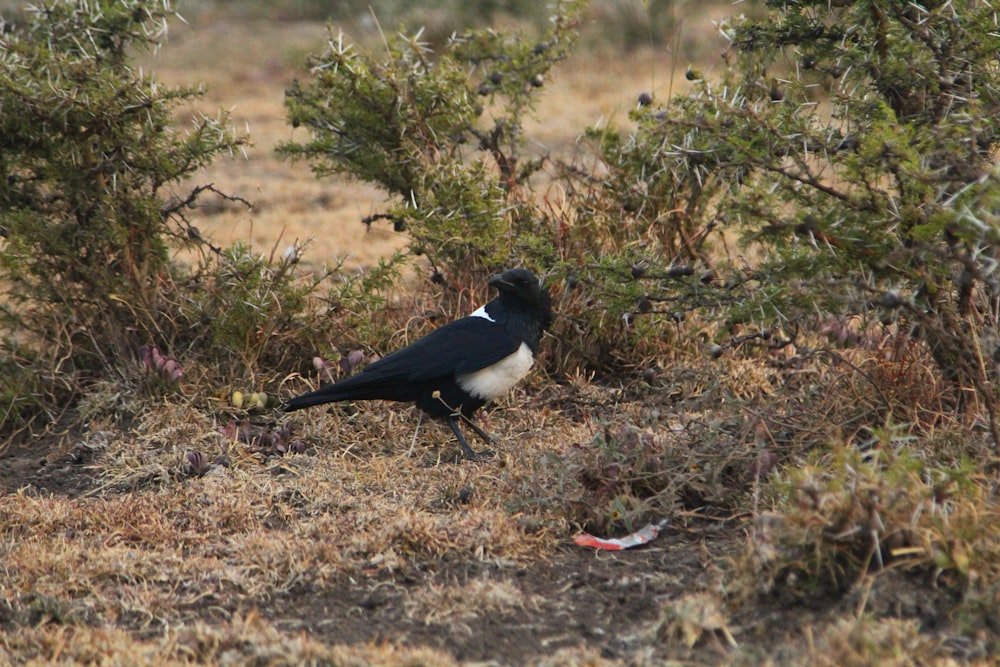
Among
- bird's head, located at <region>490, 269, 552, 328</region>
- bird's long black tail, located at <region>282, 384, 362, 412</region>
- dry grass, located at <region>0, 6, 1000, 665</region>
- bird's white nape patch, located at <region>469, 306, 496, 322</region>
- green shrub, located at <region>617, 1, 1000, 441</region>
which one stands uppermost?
green shrub, located at <region>617, 1, 1000, 441</region>

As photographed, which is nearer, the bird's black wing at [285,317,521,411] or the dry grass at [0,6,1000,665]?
the dry grass at [0,6,1000,665]

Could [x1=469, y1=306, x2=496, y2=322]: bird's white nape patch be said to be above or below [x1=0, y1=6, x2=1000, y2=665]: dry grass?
above

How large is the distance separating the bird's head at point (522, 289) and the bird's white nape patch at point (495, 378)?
20cm

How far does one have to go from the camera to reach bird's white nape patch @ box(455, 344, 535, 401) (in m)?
4.53

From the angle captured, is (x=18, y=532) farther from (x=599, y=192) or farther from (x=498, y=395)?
(x=599, y=192)

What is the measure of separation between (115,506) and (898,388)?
8.55 ft

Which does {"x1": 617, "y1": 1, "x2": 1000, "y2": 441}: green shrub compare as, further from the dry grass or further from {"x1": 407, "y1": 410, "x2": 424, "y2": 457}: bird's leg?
{"x1": 407, "y1": 410, "x2": 424, "y2": 457}: bird's leg

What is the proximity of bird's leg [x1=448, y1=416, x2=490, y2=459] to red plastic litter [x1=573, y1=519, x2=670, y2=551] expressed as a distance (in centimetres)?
98

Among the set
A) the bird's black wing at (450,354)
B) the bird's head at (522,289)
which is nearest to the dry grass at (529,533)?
the bird's black wing at (450,354)

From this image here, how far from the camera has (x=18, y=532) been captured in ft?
12.5

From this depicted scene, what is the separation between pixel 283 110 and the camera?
9805 millimetres

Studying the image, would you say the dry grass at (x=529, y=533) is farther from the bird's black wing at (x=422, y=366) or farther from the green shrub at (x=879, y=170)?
the green shrub at (x=879, y=170)

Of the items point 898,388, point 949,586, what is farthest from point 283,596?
point 898,388

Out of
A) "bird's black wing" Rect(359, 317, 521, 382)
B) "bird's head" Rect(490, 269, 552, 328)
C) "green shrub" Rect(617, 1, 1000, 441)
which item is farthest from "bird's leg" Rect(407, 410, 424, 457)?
"green shrub" Rect(617, 1, 1000, 441)
